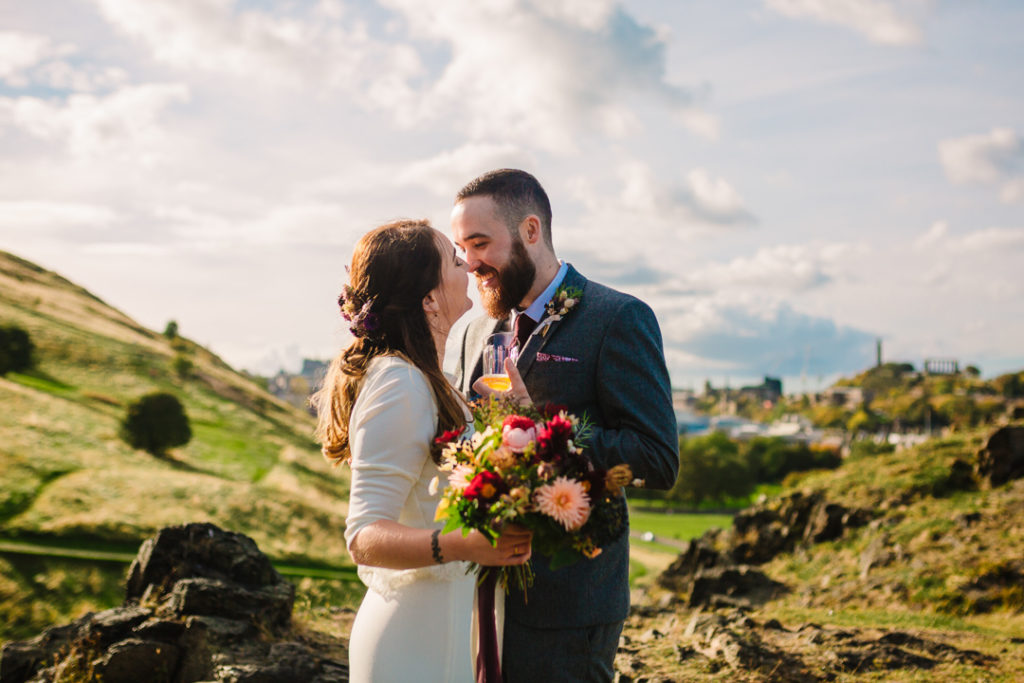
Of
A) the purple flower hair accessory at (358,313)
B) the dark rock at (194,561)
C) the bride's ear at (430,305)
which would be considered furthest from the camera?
the dark rock at (194,561)

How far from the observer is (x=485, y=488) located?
2568 mm

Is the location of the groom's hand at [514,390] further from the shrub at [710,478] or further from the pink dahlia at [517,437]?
the shrub at [710,478]

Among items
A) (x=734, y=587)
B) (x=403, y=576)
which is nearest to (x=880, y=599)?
(x=734, y=587)

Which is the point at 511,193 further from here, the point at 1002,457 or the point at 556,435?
the point at 1002,457

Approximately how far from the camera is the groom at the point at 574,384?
348 centimetres

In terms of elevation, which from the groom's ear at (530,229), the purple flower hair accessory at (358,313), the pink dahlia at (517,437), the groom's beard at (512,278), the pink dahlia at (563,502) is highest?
the groom's ear at (530,229)

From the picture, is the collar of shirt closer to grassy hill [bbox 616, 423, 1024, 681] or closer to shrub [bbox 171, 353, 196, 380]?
grassy hill [bbox 616, 423, 1024, 681]

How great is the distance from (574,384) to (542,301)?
61 cm

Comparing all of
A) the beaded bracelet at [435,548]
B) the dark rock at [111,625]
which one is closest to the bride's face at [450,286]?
the beaded bracelet at [435,548]

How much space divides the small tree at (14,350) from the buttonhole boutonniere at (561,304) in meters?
42.0

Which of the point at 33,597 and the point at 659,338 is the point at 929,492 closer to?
the point at 659,338

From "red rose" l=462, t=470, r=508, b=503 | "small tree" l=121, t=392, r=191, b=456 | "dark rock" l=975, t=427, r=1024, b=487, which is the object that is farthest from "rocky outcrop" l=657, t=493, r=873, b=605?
"small tree" l=121, t=392, r=191, b=456

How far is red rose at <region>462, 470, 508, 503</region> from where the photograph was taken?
8.42 ft

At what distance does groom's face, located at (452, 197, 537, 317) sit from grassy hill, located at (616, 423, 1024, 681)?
14.1 feet
